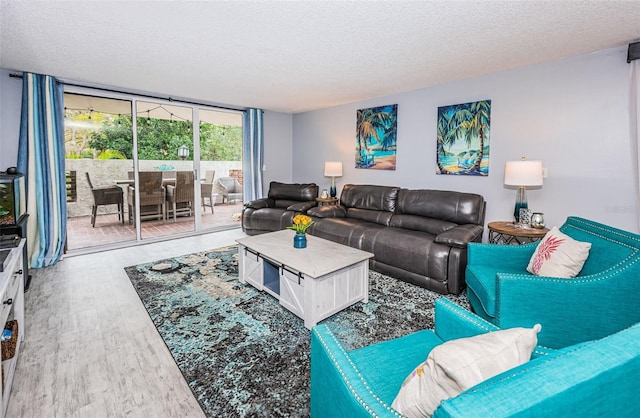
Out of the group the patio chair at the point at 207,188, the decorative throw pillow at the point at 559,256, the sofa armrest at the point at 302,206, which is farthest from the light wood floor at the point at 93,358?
the patio chair at the point at 207,188

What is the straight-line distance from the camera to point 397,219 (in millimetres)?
4055

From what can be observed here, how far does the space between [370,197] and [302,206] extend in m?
1.16

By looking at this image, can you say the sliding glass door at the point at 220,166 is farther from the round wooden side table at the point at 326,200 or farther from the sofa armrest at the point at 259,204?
the round wooden side table at the point at 326,200

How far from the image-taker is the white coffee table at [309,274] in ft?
7.98

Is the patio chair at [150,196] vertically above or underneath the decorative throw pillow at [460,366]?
above

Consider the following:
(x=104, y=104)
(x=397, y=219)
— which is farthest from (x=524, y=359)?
(x=104, y=104)

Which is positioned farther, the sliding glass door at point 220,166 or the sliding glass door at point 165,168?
the sliding glass door at point 220,166

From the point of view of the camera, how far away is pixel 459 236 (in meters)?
3.03

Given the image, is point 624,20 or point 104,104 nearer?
point 624,20

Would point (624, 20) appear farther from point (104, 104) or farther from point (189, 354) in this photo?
point (104, 104)

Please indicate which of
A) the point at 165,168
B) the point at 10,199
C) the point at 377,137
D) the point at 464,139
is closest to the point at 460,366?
the point at 464,139

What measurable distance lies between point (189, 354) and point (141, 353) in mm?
334

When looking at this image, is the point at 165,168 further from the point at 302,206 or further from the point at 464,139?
the point at 464,139

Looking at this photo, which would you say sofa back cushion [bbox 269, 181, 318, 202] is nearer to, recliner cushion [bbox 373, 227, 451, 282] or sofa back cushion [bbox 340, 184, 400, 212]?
sofa back cushion [bbox 340, 184, 400, 212]
